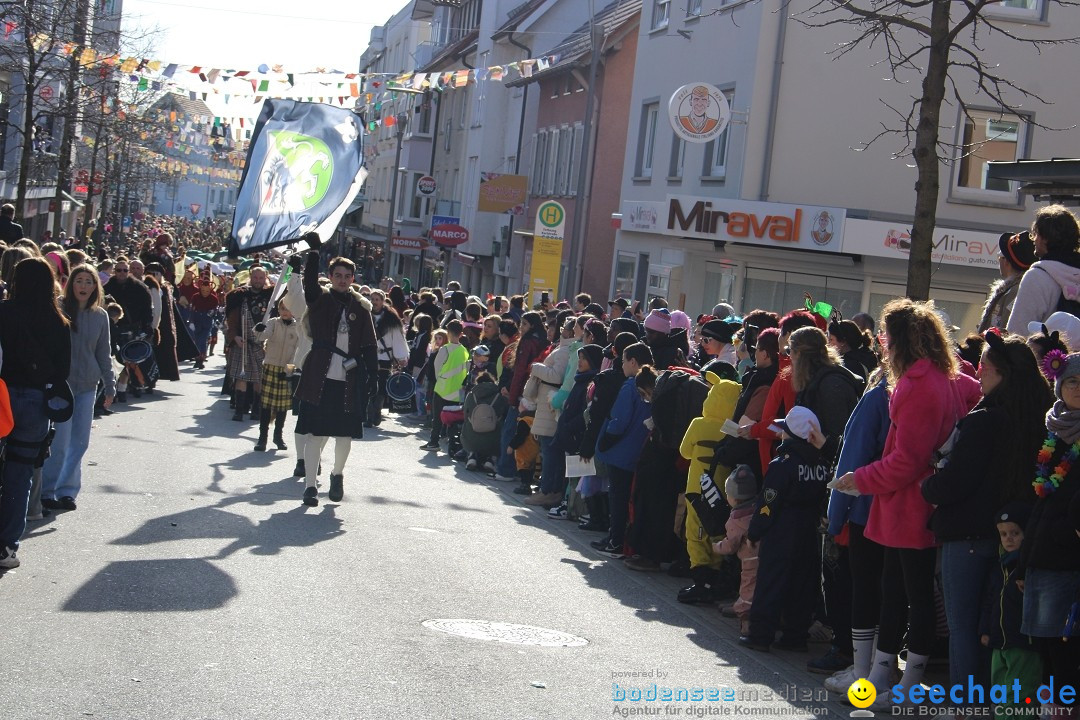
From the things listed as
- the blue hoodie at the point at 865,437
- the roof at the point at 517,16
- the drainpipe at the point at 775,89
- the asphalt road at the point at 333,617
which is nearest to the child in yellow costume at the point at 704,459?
the asphalt road at the point at 333,617

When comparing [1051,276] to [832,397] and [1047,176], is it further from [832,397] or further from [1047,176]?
[1047,176]

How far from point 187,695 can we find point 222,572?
281 centimetres

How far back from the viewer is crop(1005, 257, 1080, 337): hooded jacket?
8.45m

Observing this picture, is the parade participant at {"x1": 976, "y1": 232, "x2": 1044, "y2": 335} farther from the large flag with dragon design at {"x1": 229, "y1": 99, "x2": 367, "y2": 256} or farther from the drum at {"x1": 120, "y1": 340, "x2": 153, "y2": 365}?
the drum at {"x1": 120, "y1": 340, "x2": 153, "y2": 365}

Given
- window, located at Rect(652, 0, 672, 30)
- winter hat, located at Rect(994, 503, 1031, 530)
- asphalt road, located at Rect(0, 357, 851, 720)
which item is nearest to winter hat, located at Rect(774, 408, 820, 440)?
asphalt road, located at Rect(0, 357, 851, 720)


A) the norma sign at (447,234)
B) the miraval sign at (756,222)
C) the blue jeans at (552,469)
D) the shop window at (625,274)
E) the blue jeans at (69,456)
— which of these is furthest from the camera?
the norma sign at (447,234)

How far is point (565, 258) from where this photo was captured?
37.5 meters

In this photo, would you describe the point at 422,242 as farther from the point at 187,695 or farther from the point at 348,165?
the point at 187,695

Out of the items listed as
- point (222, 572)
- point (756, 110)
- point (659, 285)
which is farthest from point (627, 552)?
point (659, 285)

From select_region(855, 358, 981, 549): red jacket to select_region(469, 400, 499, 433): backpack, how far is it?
932cm

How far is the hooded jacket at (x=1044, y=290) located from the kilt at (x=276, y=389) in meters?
9.01

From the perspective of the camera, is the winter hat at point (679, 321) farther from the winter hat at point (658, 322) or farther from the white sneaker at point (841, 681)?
the white sneaker at point (841, 681)

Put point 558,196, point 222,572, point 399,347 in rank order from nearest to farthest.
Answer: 1. point 222,572
2. point 399,347
3. point 558,196

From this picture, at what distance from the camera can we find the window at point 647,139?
97.7 ft
